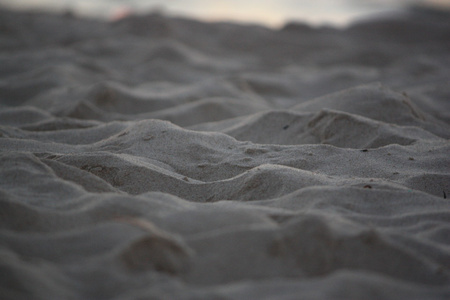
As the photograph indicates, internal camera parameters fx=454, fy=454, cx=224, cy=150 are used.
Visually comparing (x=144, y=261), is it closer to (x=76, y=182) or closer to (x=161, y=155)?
(x=76, y=182)

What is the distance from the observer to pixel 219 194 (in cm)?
176

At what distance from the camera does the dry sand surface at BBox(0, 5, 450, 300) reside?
1046 millimetres

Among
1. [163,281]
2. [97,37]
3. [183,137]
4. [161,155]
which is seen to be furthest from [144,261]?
[97,37]

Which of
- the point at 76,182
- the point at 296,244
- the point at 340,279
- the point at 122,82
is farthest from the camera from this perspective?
the point at 122,82

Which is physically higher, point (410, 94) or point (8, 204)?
point (8, 204)

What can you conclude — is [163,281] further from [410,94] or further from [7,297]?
[410,94]

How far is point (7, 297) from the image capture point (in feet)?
3.01

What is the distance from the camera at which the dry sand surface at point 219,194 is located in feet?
3.43

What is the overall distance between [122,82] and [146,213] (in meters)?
3.35

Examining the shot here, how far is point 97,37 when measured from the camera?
762cm

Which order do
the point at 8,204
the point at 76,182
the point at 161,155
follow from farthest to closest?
the point at 161,155
the point at 76,182
the point at 8,204

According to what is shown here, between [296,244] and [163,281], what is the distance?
361 millimetres

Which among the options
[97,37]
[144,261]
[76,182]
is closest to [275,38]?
[97,37]

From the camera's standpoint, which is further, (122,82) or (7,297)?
(122,82)
